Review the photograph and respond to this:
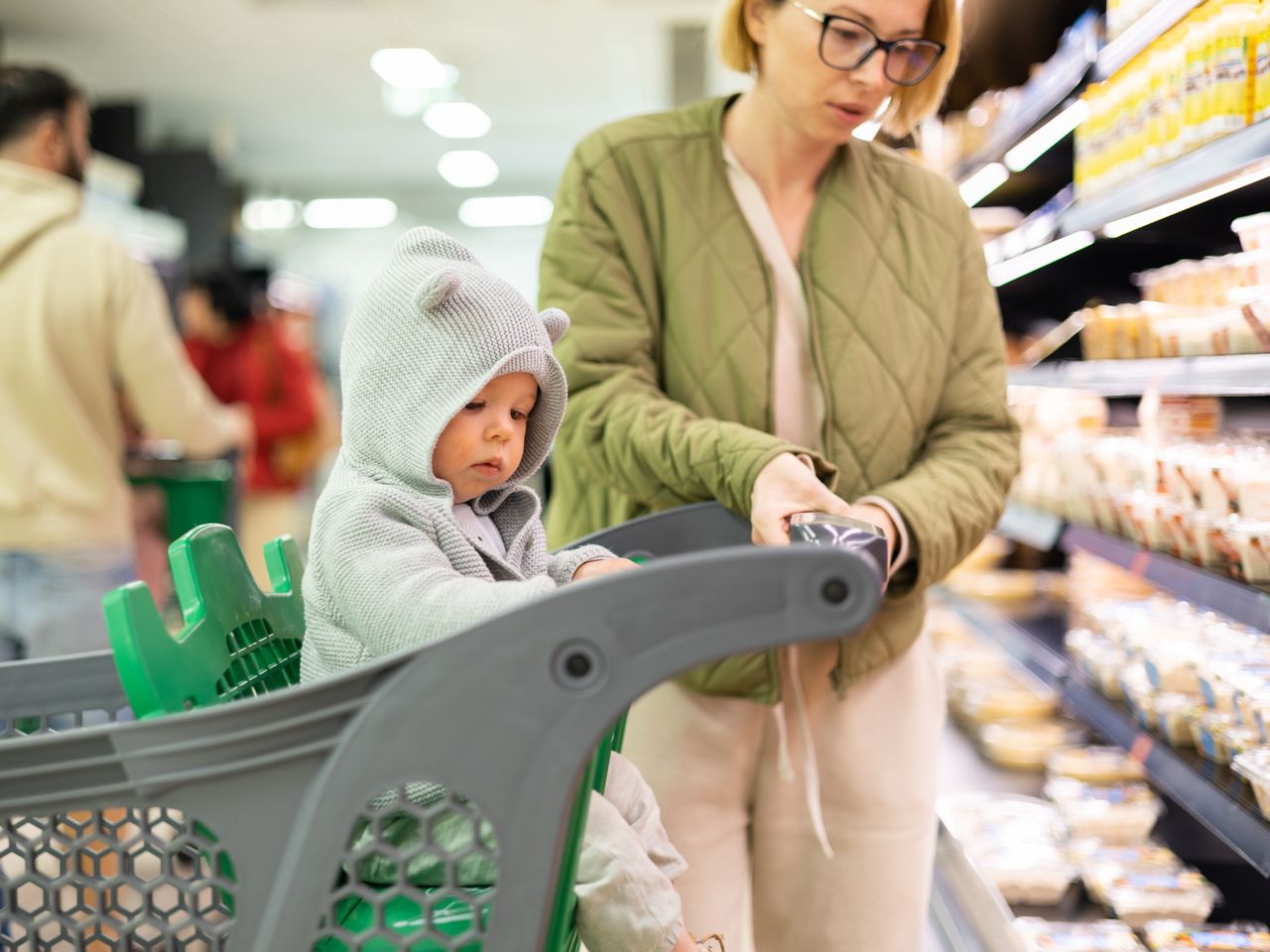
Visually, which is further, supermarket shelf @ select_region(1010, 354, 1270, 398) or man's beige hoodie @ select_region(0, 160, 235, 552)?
man's beige hoodie @ select_region(0, 160, 235, 552)

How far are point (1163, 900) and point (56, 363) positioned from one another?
96.7 inches

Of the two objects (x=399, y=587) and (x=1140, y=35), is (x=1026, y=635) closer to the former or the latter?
(x=1140, y=35)

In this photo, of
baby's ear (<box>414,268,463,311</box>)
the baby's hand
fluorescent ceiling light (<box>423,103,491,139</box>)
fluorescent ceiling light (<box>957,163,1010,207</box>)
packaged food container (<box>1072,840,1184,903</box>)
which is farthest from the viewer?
fluorescent ceiling light (<box>423,103,491,139</box>)

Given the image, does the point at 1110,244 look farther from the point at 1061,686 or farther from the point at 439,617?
the point at 439,617

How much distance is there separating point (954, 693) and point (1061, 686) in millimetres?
784

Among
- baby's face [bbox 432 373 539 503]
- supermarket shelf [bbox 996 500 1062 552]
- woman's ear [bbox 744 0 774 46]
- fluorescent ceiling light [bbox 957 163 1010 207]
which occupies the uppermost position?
fluorescent ceiling light [bbox 957 163 1010 207]

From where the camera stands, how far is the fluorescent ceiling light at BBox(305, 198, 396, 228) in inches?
596

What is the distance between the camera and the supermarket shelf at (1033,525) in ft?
9.78

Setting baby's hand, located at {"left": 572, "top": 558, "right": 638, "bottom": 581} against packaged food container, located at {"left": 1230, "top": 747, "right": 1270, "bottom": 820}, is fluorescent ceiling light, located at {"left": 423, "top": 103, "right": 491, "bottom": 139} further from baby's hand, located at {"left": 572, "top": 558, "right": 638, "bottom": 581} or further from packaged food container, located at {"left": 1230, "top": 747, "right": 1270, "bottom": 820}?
baby's hand, located at {"left": 572, "top": 558, "right": 638, "bottom": 581}

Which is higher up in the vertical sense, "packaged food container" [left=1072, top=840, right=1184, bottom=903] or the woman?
the woman

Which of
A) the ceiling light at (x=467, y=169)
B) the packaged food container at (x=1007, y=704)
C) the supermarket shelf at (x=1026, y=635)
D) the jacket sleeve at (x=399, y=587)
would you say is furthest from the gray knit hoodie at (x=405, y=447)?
the ceiling light at (x=467, y=169)

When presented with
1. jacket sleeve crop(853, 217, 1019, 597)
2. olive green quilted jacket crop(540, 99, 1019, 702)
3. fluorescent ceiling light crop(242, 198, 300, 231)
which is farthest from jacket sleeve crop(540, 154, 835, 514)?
fluorescent ceiling light crop(242, 198, 300, 231)

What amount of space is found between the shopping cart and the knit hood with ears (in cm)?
38

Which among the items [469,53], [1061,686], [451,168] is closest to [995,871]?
[1061,686]
